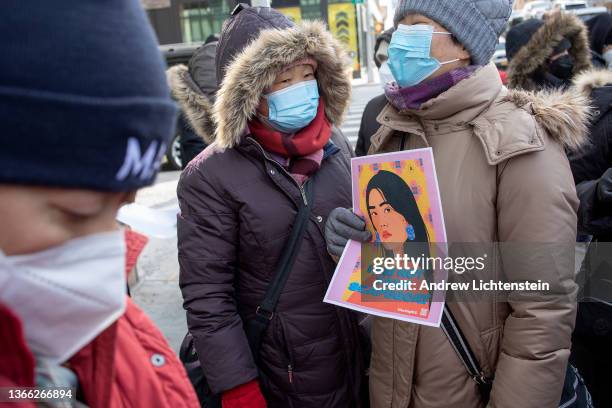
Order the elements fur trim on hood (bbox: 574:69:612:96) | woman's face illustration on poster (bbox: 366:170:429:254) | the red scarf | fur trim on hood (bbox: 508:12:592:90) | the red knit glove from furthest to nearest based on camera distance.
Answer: fur trim on hood (bbox: 508:12:592:90) < fur trim on hood (bbox: 574:69:612:96) < the red scarf < the red knit glove < woman's face illustration on poster (bbox: 366:170:429:254)

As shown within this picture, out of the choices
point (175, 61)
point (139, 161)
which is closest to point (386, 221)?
point (139, 161)

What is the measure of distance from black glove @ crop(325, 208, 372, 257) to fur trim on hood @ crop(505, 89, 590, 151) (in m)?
0.63

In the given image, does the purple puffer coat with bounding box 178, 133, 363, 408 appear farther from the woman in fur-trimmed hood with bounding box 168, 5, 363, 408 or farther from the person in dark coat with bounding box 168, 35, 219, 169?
the person in dark coat with bounding box 168, 35, 219, 169

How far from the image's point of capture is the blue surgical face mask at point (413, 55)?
1.83m

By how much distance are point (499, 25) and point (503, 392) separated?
1.22 metres

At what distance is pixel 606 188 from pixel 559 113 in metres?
0.69

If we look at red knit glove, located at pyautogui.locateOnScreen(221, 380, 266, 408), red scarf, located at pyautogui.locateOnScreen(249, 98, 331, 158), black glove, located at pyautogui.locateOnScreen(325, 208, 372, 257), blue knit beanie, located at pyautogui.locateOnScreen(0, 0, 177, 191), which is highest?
blue knit beanie, located at pyautogui.locateOnScreen(0, 0, 177, 191)

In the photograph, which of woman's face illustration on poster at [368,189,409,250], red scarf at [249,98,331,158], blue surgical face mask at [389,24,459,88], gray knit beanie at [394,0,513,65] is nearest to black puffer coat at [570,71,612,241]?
gray knit beanie at [394,0,513,65]

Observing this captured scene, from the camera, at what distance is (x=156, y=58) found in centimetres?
82

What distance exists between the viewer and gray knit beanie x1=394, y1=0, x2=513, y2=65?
5.81 feet

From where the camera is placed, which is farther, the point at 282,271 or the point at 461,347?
the point at 282,271

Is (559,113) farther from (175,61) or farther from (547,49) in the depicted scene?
(175,61)

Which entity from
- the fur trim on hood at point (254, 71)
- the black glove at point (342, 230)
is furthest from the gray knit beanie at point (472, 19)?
the black glove at point (342, 230)

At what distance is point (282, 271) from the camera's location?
1911 millimetres
